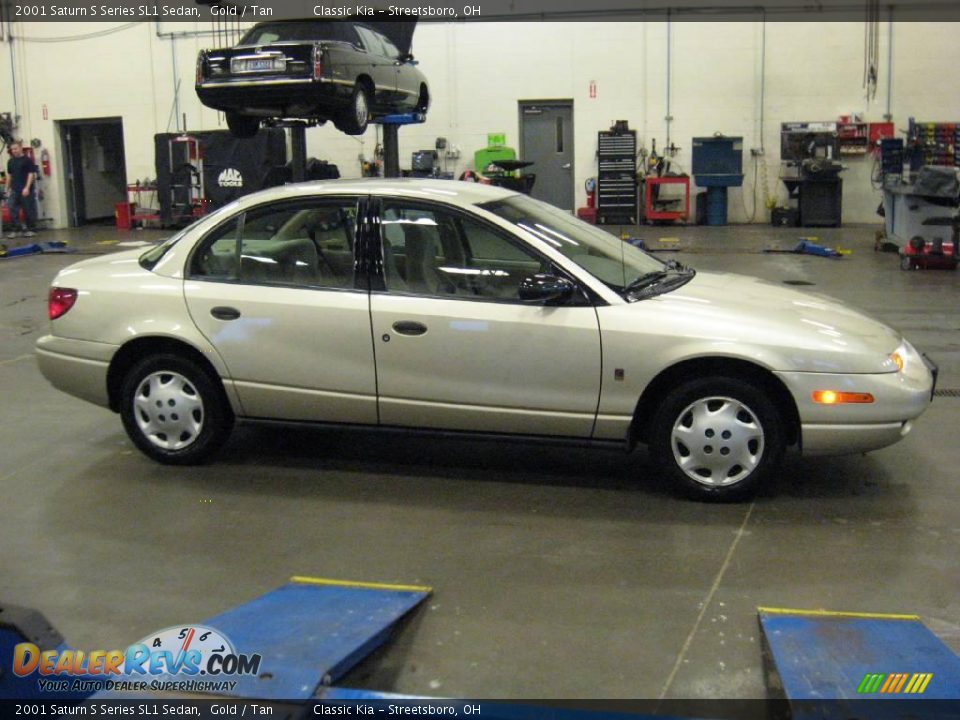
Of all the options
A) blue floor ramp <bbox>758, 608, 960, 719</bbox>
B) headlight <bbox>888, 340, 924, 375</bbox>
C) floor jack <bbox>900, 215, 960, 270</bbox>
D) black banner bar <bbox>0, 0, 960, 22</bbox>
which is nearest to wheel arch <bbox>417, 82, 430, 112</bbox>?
black banner bar <bbox>0, 0, 960, 22</bbox>

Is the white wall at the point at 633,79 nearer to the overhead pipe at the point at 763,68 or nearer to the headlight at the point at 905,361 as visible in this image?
the overhead pipe at the point at 763,68

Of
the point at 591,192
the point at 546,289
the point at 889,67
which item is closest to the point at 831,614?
the point at 546,289

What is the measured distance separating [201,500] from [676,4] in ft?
60.6

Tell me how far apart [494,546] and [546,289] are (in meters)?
1.22

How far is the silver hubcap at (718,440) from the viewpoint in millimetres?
4789

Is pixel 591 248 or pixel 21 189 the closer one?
pixel 591 248

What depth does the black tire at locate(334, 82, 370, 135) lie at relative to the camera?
11430mm

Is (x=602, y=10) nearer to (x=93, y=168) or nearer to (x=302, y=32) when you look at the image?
(x=302, y=32)

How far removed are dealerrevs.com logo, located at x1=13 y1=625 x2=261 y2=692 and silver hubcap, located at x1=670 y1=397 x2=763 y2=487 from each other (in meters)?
2.39

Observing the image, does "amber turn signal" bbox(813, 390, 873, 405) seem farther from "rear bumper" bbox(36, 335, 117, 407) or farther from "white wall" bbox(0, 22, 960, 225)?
"white wall" bbox(0, 22, 960, 225)

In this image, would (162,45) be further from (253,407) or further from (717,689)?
(717,689)

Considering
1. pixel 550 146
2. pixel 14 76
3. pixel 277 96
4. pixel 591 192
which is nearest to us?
pixel 277 96

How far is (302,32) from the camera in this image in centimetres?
1175

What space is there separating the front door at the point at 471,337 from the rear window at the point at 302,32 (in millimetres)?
7152
